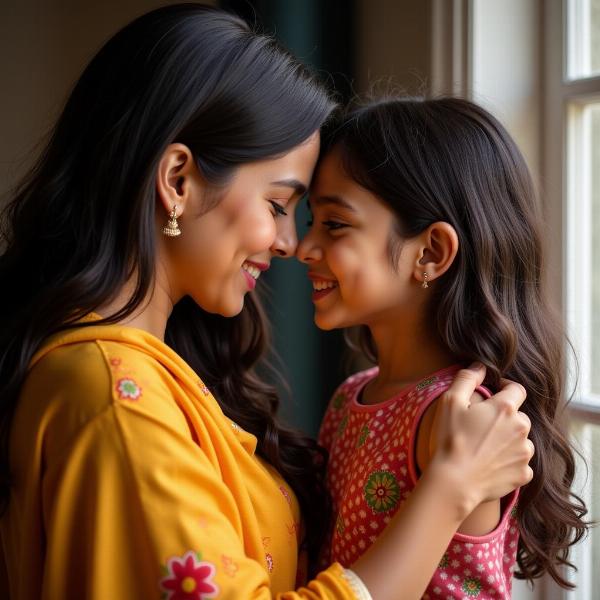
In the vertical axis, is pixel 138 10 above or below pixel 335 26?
above

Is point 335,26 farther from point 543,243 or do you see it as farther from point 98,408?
point 98,408

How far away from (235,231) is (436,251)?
0.38 m

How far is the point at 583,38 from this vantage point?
1.66m

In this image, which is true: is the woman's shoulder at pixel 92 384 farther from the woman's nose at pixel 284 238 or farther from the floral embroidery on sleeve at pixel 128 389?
the woman's nose at pixel 284 238

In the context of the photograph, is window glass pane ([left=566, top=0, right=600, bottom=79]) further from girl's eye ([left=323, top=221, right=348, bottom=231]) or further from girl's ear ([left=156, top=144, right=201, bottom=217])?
girl's ear ([left=156, top=144, right=201, bottom=217])

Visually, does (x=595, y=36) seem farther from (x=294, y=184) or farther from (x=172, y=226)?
(x=172, y=226)

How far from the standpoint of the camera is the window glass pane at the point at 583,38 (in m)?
1.64

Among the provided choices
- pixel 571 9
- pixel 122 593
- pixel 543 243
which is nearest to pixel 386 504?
pixel 122 593

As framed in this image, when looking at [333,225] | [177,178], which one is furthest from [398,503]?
[177,178]

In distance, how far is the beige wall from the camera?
2.78 m

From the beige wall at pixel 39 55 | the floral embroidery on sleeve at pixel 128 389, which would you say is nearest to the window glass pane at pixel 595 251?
the floral embroidery on sleeve at pixel 128 389

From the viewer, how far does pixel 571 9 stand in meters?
1.65

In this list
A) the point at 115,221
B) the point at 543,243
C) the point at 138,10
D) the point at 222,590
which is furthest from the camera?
the point at 138,10

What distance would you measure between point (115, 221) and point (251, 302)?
1.96 ft
